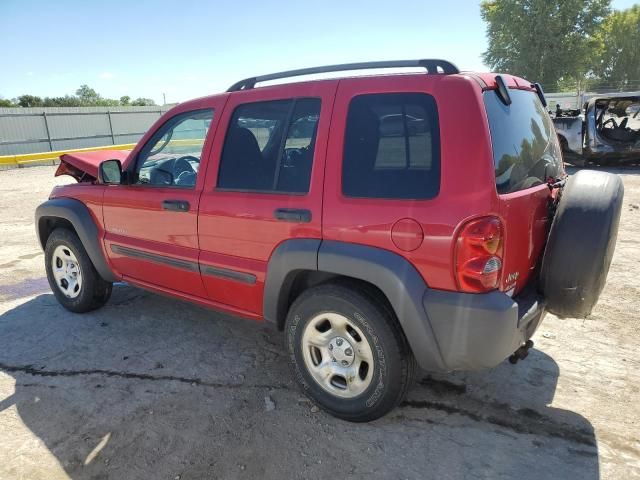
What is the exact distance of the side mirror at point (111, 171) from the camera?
3.73 metres

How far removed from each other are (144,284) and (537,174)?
3.00 meters

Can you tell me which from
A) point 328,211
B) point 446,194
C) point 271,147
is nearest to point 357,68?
point 271,147

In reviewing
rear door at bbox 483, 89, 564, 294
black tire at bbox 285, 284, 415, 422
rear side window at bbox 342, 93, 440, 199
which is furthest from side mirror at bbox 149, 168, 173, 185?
rear door at bbox 483, 89, 564, 294

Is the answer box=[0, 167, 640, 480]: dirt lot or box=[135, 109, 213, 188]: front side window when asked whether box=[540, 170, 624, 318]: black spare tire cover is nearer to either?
box=[0, 167, 640, 480]: dirt lot

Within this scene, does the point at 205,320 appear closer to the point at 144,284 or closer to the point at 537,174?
the point at 144,284

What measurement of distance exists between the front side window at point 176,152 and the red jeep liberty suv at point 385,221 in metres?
0.03

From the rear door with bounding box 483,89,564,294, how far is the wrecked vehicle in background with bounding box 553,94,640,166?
29.1 ft

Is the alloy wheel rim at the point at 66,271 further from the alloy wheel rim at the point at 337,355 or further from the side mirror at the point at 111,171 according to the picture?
the alloy wheel rim at the point at 337,355

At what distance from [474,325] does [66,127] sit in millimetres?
23448

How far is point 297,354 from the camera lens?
2.93m

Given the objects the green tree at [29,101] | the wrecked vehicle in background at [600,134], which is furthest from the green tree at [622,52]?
the green tree at [29,101]

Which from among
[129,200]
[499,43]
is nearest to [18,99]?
[499,43]

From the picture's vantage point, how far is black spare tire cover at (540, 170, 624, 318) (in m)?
2.47

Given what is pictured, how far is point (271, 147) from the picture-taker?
118 inches
